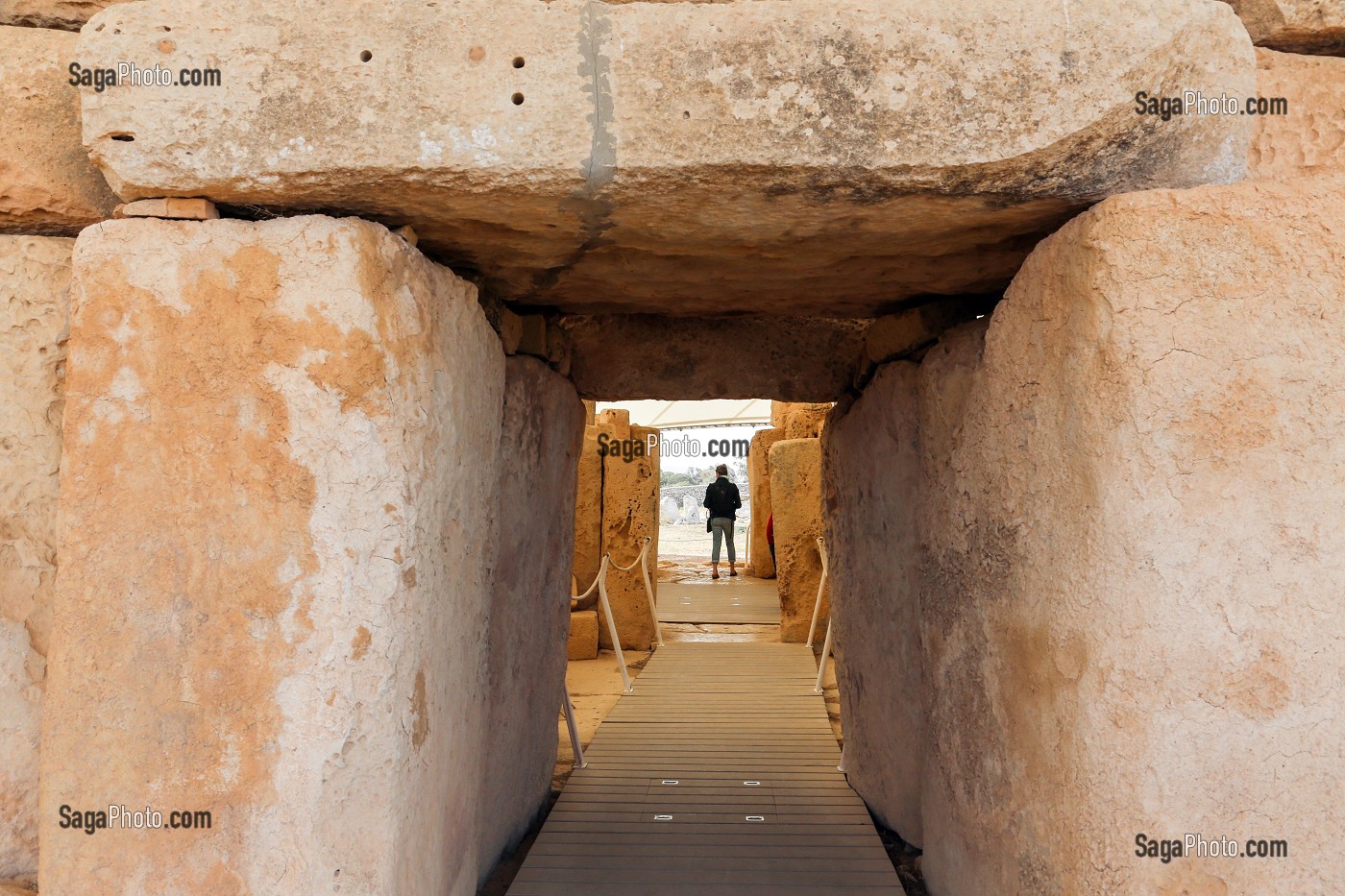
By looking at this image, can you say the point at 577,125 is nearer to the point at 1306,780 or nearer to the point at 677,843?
the point at 1306,780

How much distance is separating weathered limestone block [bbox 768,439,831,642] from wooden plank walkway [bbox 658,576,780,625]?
127cm

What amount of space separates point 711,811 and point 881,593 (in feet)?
3.49

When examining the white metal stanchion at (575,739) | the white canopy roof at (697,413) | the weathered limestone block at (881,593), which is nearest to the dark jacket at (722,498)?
the white canopy roof at (697,413)

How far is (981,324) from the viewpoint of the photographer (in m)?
2.54

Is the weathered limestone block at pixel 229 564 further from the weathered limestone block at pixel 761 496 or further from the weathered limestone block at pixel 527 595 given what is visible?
the weathered limestone block at pixel 761 496

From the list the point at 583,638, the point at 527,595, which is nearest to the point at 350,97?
the point at 527,595

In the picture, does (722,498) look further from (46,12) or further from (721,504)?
(46,12)

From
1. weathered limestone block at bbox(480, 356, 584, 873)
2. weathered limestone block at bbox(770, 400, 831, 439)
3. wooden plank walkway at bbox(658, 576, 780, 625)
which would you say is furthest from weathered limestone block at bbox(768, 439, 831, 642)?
weathered limestone block at bbox(480, 356, 584, 873)

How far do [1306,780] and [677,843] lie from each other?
6.90 ft

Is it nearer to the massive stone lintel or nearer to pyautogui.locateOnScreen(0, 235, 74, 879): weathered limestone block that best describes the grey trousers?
pyautogui.locateOnScreen(0, 235, 74, 879): weathered limestone block

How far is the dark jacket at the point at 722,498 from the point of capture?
11008mm

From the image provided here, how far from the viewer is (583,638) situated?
24.0ft

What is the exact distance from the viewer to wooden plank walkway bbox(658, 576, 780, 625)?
9172mm

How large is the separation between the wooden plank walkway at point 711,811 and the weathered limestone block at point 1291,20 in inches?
96.6
